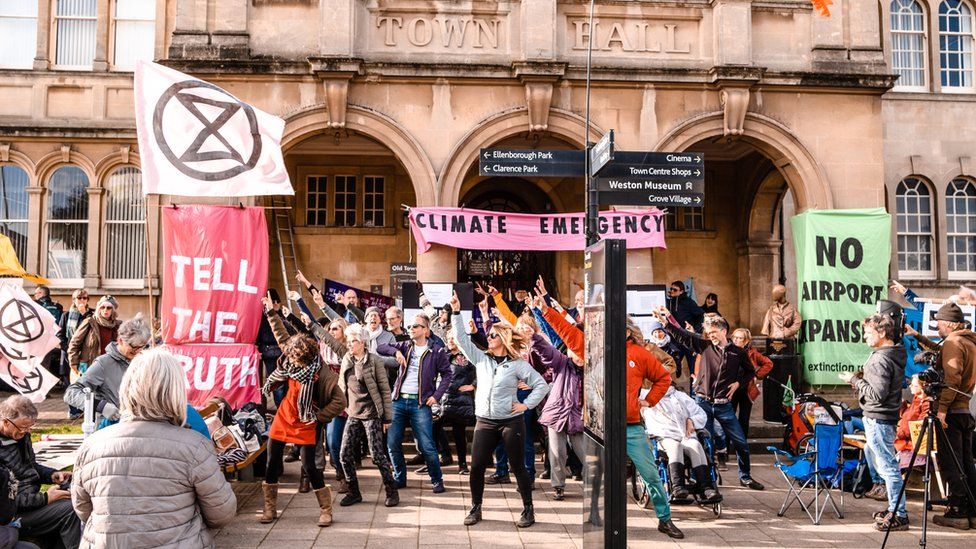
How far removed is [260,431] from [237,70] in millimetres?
7382

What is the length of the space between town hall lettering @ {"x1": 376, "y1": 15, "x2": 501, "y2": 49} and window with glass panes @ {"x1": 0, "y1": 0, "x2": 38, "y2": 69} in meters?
9.42

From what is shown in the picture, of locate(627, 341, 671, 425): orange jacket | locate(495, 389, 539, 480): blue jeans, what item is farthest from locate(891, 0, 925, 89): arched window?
locate(627, 341, 671, 425): orange jacket

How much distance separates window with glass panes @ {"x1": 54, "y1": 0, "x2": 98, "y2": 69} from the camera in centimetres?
1773

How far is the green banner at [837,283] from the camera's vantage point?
41.4 feet

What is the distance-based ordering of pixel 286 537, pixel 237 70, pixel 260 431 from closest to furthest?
pixel 286 537 → pixel 260 431 → pixel 237 70

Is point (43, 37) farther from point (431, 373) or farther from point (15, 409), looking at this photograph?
point (15, 409)

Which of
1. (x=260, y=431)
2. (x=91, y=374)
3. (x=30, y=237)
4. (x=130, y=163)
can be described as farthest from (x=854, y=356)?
(x=30, y=237)

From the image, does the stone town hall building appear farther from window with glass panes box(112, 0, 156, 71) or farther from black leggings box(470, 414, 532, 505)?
black leggings box(470, 414, 532, 505)

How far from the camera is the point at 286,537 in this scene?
7.07 meters

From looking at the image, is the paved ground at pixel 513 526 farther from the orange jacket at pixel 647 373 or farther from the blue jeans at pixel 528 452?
the orange jacket at pixel 647 373

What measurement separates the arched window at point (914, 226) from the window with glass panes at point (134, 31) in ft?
59.6

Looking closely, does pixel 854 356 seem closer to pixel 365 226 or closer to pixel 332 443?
pixel 332 443

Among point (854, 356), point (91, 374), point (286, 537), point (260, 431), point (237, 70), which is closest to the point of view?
point (91, 374)

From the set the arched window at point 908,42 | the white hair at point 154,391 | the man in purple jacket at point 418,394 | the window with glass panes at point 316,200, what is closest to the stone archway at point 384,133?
the window with glass panes at point 316,200
